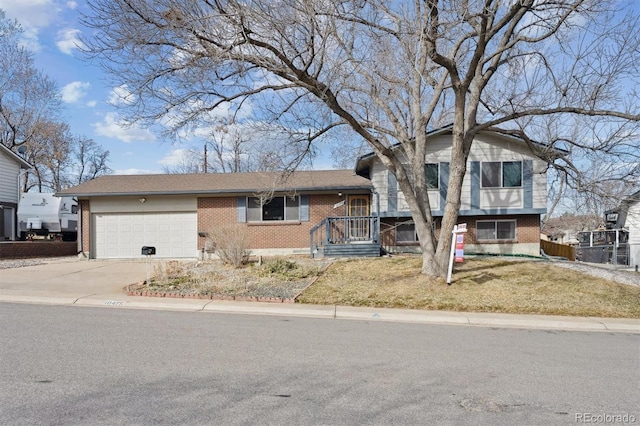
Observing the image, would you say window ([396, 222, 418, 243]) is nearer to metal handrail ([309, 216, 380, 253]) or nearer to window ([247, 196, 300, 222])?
metal handrail ([309, 216, 380, 253])

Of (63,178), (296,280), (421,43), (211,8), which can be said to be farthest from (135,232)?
(63,178)

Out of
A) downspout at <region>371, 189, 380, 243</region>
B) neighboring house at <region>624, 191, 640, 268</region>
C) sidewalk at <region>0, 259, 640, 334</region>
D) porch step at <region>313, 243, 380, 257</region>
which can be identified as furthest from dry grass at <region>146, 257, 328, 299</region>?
neighboring house at <region>624, 191, 640, 268</region>

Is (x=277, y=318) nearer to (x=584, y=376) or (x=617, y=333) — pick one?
(x=584, y=376)

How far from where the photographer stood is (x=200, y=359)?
18.2ft

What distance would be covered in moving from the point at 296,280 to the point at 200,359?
6733mm

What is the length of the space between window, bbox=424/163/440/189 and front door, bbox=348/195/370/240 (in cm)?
284

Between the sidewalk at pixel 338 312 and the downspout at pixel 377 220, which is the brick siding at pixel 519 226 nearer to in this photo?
the downspout at pixel 377 220

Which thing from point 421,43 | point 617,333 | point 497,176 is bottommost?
point 617,333

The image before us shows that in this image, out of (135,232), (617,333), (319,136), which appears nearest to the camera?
(617,333)

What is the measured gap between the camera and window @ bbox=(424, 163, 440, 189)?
18766 mm

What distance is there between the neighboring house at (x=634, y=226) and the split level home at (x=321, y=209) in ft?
14.5

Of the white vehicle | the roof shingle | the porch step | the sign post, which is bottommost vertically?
the porch step

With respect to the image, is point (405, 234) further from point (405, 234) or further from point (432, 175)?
point (432, 175)

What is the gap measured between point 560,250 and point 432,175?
11369 millimetres
